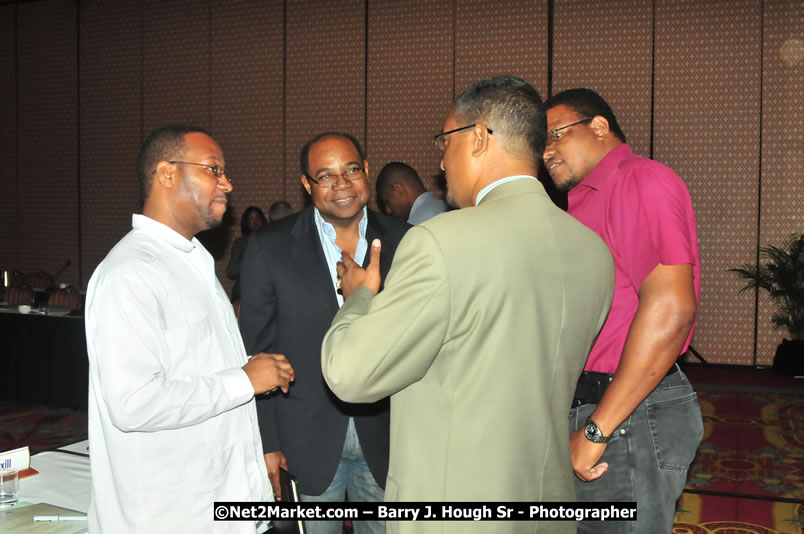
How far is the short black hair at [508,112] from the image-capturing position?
137 cm

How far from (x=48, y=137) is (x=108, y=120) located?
1129 mm

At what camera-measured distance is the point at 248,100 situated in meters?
9.07

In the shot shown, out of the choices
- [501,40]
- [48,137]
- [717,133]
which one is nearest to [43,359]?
[48,137]

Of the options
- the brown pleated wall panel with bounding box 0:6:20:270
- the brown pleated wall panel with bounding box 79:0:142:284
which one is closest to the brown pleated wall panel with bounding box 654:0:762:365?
the brown pleated wall panel with bounding box 79:0:142:284

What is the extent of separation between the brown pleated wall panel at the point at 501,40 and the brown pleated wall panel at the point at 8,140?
707cm

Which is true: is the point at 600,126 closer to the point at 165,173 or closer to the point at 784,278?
the point at 165,173

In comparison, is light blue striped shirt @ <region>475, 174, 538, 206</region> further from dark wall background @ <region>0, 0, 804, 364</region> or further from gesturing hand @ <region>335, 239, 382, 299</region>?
dark wall background @ <region>0, 0, 804, 364</region>

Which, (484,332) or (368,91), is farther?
(368,91)

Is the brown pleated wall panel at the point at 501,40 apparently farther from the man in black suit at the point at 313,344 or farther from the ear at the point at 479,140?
the ear at the point at 479,140

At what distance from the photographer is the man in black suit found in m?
2.16

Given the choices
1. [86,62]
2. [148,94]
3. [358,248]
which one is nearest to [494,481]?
[358,248]

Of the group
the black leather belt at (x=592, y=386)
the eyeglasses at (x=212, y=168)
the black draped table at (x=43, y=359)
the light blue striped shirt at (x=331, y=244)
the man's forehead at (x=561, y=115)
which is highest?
the man's forehead at (x=561, y=115)

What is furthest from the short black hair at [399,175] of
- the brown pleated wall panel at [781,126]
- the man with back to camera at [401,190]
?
the brown pleated wall panel at [781,126]

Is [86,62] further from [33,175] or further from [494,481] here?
[494,481]
